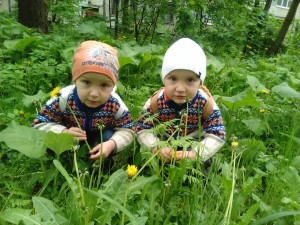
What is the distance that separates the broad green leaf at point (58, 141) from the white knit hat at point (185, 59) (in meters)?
0.72

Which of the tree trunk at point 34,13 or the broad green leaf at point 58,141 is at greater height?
the broad green leaf at point 58,141

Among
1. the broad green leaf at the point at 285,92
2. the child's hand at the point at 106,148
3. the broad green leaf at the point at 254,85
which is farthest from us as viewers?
the broad green leaf at the point at 254,85

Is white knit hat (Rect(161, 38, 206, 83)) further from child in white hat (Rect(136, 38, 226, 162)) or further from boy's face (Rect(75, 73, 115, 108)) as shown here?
boy's face (Rect(75, 73, 115, 108))

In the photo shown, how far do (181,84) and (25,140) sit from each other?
0.95 m

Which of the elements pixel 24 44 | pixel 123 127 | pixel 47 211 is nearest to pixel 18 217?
pixel 47 211

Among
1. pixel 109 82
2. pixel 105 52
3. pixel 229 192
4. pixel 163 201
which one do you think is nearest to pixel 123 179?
pixel 163 201

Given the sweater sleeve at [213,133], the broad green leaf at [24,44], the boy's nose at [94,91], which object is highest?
Result: the boy's nose at [94,91]

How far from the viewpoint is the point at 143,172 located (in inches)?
91.5

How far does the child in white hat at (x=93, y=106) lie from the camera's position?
2.13 meters

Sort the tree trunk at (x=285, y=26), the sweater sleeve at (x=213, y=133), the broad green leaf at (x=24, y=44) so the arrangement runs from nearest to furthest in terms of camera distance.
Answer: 1. the sweater sleeve at (x=213, y=133)
2. the broad green leaf at (x=24, y=44)
3. the tree trunk at (x=285, y=26)

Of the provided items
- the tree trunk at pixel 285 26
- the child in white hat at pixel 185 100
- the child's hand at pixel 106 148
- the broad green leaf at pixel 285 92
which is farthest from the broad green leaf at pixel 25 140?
the tree trunk at pixel 285 26

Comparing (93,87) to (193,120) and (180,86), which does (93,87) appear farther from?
(193,120)

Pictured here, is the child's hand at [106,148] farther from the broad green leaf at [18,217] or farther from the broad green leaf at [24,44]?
the broad green leaf at [24,44]

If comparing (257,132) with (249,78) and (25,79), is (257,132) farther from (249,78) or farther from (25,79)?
(25,79)
